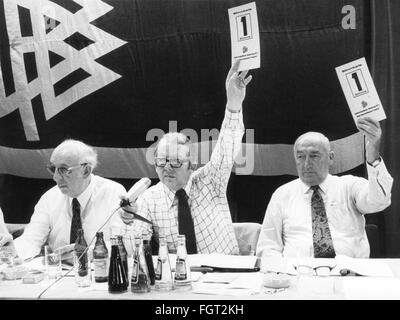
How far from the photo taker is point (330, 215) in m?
2.93

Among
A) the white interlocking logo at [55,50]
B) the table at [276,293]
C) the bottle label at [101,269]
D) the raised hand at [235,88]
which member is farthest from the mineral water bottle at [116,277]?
the white interlocking logo at [55,50]

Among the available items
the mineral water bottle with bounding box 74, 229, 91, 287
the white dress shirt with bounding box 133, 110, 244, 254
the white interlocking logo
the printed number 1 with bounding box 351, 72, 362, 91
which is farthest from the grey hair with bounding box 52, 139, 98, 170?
the printed number 1 with bounding box 351, 72, 362, 91

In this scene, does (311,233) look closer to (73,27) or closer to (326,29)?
(326,29)

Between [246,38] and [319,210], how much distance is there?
98cm

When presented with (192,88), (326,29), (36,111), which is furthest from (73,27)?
(326,29)

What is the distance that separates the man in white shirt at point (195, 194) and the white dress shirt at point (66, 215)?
247 mm

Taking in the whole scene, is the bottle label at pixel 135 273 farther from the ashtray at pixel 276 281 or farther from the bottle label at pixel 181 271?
the ashtray at pixel 276 281

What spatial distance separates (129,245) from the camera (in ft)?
8.43

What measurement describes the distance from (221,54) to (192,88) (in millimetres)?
277

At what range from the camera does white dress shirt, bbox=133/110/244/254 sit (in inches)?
109

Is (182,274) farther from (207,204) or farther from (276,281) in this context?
(207,204)

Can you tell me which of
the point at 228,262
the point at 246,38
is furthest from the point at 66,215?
the point at 246,38

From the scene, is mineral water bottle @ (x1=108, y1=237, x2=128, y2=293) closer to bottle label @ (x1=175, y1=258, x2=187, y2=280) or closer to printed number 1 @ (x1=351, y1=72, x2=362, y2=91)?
bottle label @ (x1=175, y1=258, x2=187, y2=280)

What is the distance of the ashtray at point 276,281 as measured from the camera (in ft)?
6.47
